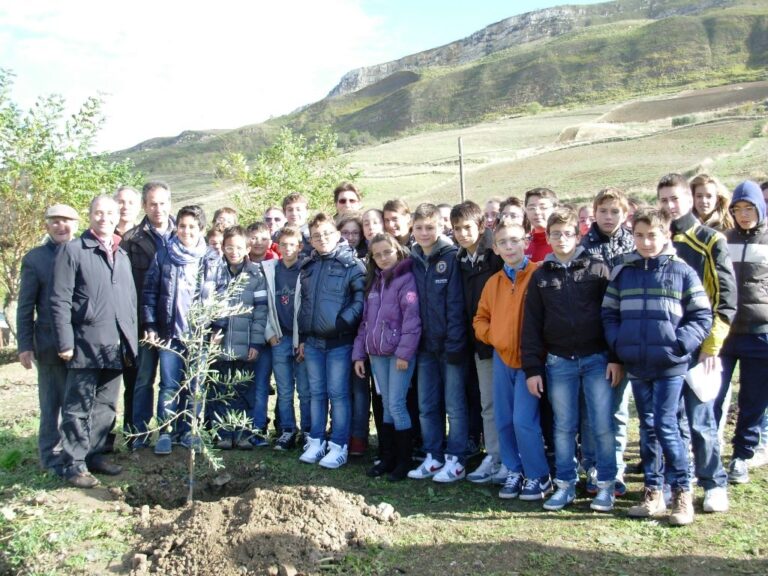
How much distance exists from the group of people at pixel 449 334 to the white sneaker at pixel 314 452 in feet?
0.05

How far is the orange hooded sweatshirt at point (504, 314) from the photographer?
5125 mm

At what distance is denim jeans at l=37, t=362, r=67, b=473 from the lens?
19.4ft

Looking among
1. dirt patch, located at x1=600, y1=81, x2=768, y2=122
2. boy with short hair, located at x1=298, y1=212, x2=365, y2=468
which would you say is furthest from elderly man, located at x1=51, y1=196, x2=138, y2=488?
dirt patch, located at x1=600, y1=81, x2=768, y2=122

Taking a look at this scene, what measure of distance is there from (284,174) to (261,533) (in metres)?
11.7

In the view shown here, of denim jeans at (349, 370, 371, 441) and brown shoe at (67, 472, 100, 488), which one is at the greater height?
denim jeans at (349, 370, 371, 441)

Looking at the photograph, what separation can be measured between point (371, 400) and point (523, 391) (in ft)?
6.66

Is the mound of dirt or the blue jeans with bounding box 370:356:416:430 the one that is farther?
the blue jeans with bounding box 370:356:416:430

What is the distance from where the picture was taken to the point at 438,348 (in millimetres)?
5656

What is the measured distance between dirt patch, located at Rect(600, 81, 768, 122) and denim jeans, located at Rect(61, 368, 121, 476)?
5517cm

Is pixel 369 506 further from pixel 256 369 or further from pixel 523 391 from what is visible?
pixel 256 369

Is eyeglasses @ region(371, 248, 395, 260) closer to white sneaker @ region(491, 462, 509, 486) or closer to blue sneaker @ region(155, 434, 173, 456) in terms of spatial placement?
white sneaker @ region(491, 462, 509, 486)

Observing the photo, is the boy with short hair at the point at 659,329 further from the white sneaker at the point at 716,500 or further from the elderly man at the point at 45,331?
the elderly man at the point at 45,331

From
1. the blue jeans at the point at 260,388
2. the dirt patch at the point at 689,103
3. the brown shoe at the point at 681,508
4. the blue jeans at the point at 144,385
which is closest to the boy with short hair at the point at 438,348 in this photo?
the blue jeans at the point at 260,388

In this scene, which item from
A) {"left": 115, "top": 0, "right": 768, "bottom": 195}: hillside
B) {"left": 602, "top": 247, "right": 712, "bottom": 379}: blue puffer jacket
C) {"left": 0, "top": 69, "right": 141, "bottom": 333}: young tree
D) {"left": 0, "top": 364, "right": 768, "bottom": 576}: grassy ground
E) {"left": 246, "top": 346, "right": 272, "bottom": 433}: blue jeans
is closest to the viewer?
{"left": 0, "top": 364, "right": 768, "bottom": 576}: grassy ground
